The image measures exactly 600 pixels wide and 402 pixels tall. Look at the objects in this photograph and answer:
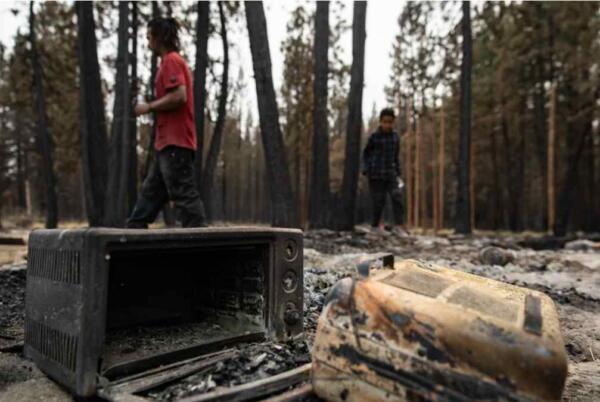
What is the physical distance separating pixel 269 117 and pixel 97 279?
5199mm

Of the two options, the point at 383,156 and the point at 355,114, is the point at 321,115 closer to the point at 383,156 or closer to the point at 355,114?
the point at 355,114

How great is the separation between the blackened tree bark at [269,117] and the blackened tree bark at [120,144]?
411 centimetres

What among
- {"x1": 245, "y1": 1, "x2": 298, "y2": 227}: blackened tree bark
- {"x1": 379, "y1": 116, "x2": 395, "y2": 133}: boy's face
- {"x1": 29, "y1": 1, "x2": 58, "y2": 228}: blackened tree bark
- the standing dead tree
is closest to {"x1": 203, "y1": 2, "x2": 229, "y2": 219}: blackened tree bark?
the standing dead tree

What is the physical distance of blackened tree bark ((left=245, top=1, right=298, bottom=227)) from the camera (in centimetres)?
643

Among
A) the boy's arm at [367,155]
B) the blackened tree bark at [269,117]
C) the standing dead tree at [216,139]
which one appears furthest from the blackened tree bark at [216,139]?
the blackened tree bark at [269,117]

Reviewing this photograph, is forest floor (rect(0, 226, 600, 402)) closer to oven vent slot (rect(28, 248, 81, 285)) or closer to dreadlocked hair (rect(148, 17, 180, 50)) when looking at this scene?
oven vent slot (rect(28, 248, 81, 285))

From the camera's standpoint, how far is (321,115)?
11.9m

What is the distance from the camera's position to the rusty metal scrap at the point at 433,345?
4.21 ft

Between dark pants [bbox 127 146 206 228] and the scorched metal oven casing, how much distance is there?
1423 mm

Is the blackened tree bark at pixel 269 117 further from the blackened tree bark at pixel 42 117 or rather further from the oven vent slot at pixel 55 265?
the blackened tree bark at pixel 42 117

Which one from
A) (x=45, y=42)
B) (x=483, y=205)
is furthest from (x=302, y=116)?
(x=483, y=205)

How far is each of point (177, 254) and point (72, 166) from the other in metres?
26.7

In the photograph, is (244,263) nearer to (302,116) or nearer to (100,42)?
(100,42)

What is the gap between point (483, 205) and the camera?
32.4m
